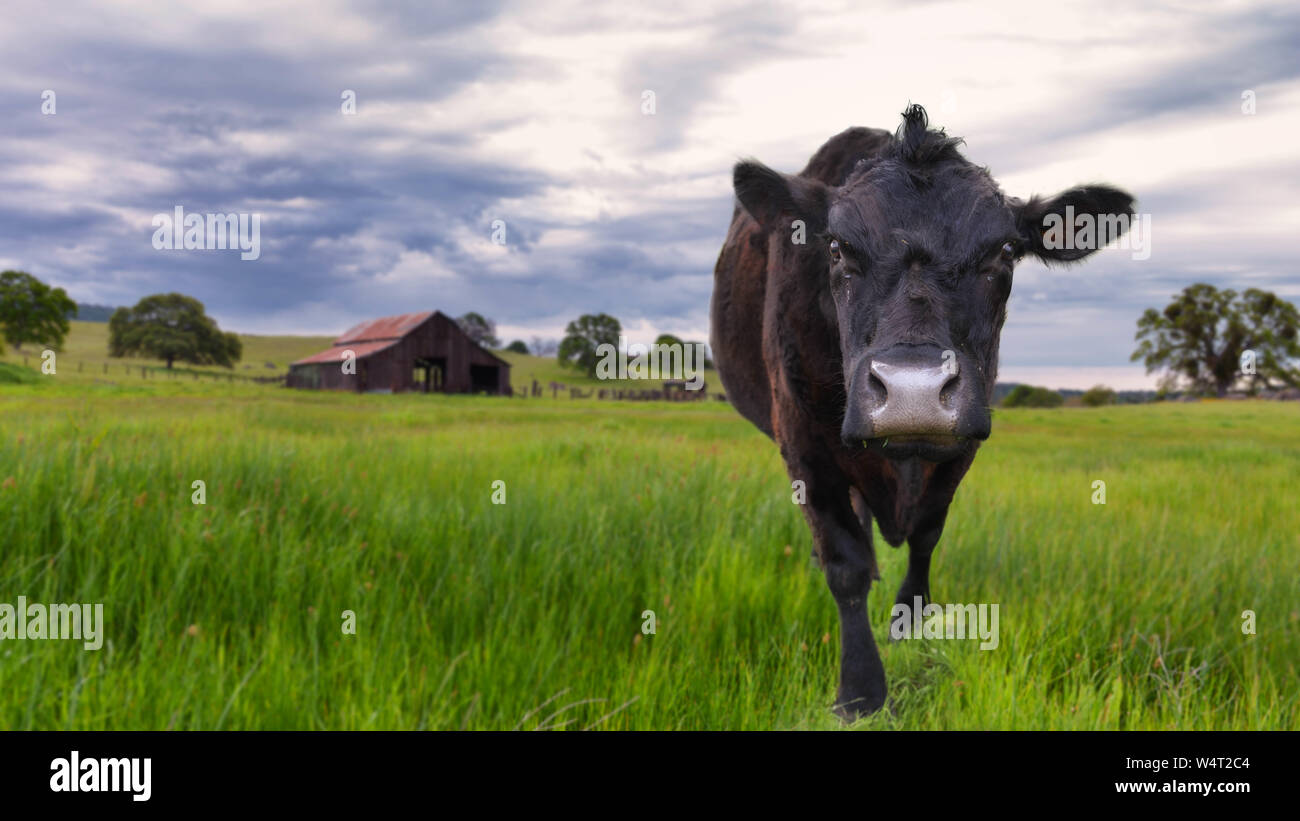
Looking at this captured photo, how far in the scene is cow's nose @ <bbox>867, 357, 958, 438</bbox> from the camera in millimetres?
2158

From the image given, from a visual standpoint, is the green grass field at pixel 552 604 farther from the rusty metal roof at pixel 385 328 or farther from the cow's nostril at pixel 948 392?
the rusty metal roof at pixel 385 328

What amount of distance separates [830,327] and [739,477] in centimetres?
378

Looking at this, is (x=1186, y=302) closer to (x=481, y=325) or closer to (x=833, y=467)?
(x=833, y=467)

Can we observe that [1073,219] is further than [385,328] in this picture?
No

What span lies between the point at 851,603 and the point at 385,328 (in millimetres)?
49720

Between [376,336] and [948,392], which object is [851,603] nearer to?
[948,392]

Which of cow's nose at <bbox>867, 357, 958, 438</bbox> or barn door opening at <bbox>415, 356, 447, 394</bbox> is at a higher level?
barn door opening at <bbox>415, 356, 447, 394</bbox>

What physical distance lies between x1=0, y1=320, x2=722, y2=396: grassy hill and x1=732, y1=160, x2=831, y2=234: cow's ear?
123 ft

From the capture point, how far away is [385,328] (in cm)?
4878

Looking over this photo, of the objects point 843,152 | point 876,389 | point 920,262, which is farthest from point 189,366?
point 876,389

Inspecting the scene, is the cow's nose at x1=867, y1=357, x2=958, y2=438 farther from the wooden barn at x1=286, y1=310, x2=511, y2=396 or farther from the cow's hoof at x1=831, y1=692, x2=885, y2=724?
the wooden barn at x1=286, y1=310, x2=511, y2=396

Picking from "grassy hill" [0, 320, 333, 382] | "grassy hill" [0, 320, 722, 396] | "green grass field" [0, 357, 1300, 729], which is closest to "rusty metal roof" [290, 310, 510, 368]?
"grassy hill" [0, 320, 722, 396]

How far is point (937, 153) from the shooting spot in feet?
10.2

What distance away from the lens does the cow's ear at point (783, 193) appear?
3396 mm
